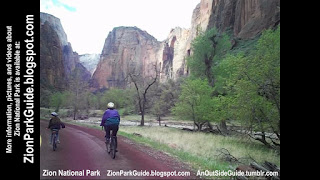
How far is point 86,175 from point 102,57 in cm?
541

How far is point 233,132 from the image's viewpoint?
1209cm

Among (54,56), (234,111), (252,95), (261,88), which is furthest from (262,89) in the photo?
(54,56)

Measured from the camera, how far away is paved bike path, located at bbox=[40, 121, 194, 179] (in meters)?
5.61

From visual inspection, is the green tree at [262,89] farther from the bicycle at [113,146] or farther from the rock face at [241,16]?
the bicycle at [113,146]

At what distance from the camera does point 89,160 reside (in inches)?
237

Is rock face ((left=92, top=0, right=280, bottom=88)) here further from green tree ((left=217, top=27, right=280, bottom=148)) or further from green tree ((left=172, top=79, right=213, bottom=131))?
green tree ((left=172, top=79, right=213, bottom=131))

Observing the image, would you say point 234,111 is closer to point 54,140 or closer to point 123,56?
point 123,56

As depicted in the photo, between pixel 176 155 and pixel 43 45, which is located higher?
pixel 43 45

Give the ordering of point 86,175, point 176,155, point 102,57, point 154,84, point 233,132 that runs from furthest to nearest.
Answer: point 154,84 < point 233,132 < point 102,57 < point 176,155 < point 86,175

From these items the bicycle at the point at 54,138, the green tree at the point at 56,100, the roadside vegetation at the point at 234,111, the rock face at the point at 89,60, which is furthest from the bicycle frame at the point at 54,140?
the rock face at the point at 89,60

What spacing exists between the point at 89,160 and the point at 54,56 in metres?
Answer: 3.58

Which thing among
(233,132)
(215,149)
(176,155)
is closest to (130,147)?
(176,155)
